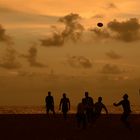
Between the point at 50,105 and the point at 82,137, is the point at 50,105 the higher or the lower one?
the higher one

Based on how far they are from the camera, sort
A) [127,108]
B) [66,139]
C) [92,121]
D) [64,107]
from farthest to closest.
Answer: [64,107] → [92,121] → [127,108] → [66,139]

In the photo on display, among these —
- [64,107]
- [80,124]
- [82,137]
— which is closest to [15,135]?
[82,137]

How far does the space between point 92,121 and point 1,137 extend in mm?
8519

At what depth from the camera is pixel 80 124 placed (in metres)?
33.0

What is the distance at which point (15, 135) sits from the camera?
25000mm

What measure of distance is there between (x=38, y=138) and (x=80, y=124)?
9763mm

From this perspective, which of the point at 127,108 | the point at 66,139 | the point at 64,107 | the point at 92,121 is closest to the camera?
the point at 66,139

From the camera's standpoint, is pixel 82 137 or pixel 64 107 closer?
pixel 82 137

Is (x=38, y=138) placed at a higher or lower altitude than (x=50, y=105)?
lower

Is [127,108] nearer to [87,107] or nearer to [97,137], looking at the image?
[87,107]

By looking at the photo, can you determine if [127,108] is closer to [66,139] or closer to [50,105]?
[66,139]

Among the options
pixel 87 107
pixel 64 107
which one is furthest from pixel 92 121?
pixel 64 107

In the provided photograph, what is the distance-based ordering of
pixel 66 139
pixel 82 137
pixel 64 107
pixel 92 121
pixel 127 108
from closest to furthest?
pixel 66 139, pixel 82 137, pixel 127 108, pixel 92 121, pixel 64 107

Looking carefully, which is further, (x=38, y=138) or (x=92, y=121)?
(x=92, y=121)
